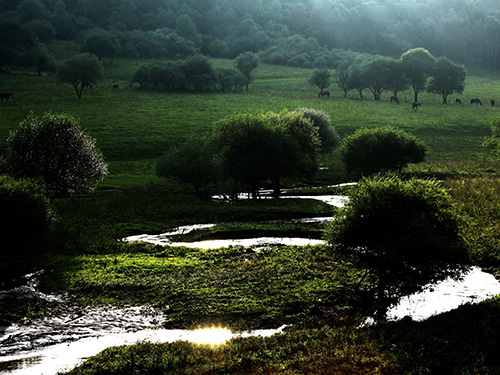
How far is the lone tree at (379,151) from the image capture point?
6506 cm

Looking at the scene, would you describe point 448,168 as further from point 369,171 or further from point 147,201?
point 147,201

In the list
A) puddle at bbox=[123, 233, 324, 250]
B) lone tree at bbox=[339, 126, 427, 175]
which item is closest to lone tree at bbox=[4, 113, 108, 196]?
puddle at bbox=[123, 233, 324, 250]

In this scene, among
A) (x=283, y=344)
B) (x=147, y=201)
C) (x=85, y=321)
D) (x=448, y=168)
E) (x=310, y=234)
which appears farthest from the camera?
(x=448, y=168)

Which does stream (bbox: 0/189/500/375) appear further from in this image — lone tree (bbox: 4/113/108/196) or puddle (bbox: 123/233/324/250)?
lone tree (bbox: 4/113/108/196)

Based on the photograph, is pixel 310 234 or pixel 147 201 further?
pixel 147 201

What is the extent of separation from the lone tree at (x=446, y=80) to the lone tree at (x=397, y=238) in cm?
13407

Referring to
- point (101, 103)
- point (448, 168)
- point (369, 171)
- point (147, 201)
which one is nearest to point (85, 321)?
point (147, 201)

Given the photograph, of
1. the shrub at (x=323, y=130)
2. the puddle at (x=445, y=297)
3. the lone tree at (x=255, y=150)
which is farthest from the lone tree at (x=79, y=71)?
the puddle at (x=445, y=297)

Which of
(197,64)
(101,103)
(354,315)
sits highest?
(197,64)

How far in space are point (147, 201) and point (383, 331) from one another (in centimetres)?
3649

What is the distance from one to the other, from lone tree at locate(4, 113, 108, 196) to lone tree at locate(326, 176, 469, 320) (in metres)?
35.9

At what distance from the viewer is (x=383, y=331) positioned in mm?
19922

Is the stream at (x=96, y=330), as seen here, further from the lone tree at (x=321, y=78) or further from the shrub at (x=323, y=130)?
the lone tree at (x=321, y=78)

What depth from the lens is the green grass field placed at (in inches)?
3364
